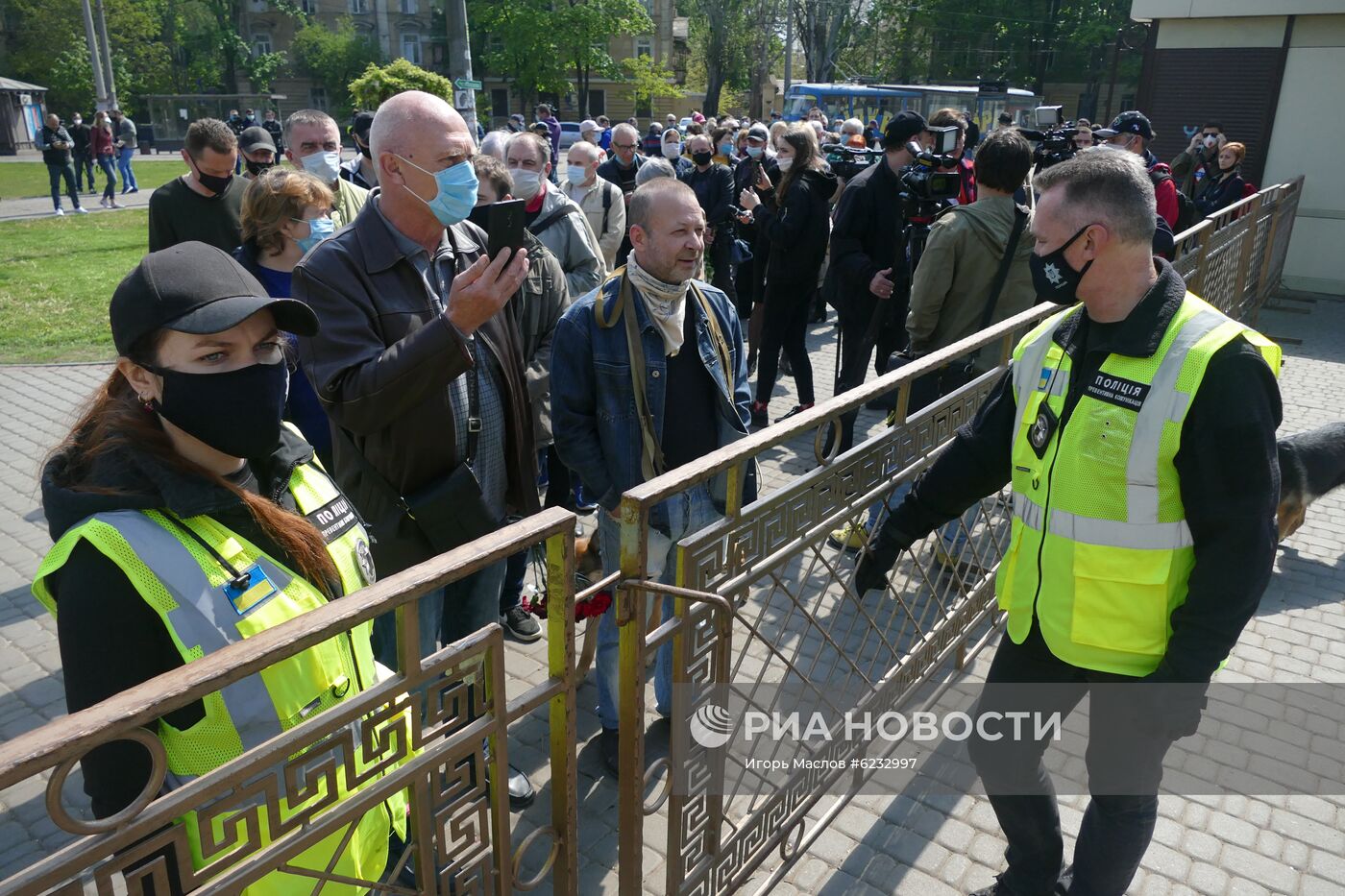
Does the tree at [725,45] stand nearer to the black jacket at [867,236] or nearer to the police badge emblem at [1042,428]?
the black jacket at [867,236]

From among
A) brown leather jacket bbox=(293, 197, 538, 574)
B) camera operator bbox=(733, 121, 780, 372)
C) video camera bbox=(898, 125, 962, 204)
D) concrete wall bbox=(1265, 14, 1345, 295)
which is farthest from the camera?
concrete wall bbox=(1265, 14, 1345, 295)

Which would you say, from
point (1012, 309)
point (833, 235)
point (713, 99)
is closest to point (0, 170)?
point (833, 235)

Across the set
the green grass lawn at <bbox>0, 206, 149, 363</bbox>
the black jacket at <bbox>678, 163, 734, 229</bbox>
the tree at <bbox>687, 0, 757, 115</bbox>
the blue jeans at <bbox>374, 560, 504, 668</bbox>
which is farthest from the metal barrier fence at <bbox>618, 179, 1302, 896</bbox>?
the tree at <bbox>687, 0, 757, 115</bbox>

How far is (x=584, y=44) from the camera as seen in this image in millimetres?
51094

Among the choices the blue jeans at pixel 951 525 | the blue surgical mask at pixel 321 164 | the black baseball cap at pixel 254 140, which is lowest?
the blue jeans at pixel 951 525

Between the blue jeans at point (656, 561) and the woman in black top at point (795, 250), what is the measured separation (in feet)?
10.6

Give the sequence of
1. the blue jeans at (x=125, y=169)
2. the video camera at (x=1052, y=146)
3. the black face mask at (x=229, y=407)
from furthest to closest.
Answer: the blue jeans at (x=125, y=169), the video camera at (x=1052, y=146), the black face mask at (x=229, y=407)

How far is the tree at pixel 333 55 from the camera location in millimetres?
55750

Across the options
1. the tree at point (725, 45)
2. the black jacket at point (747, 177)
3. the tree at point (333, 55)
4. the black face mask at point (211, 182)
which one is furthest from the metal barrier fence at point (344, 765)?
the tree at point (725, 45)

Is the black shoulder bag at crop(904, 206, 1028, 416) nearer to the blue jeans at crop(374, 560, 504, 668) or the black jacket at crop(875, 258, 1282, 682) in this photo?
the black jacket at crop(875, 258, 1282, 682)

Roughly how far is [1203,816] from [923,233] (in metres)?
3.40

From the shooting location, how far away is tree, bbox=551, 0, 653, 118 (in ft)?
166

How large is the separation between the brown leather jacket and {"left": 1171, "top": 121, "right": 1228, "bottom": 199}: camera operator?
33.6 feet

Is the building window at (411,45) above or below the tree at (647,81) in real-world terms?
above
